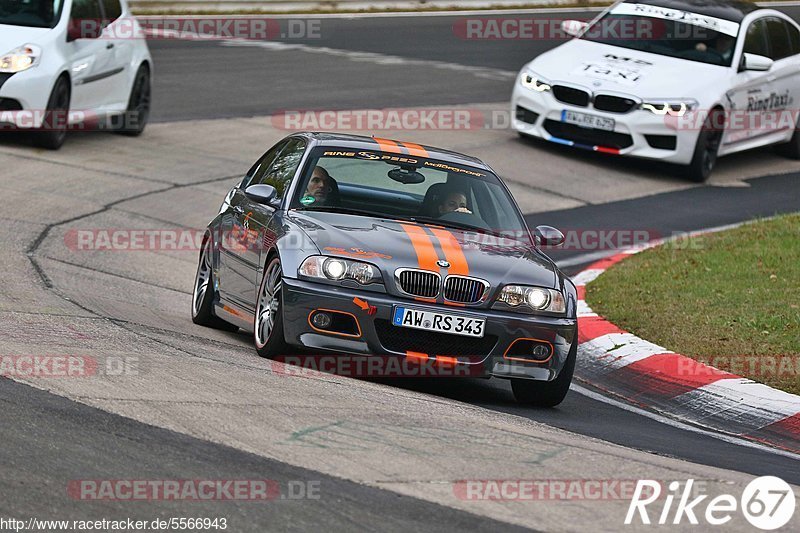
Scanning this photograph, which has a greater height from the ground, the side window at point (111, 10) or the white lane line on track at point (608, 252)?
the side window at point (111, 10)

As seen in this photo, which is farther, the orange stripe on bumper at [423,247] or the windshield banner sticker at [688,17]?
the windshield banner sticker at [688,17]

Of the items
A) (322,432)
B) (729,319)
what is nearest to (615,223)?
(729,319)

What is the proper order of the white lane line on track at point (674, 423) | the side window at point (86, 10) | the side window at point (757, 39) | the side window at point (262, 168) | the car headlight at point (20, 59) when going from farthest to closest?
1. the side window at point (757, 39)
2. the side window at point (86, 10)
3. the car headlight at point (20, 59)
4. the side window at point (262, 168)
5. the white lane line on track at point (674, 423)

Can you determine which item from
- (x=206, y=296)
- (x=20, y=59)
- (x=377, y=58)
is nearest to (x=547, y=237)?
(x=206, y=296)

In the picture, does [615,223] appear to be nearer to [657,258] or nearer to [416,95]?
[657,258]

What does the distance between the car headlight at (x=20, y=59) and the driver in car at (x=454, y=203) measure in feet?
22.8

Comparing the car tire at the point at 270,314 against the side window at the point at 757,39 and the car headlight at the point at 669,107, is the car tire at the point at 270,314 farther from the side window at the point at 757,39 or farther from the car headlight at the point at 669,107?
the side window at the point at 757,39

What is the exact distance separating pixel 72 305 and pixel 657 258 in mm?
5699

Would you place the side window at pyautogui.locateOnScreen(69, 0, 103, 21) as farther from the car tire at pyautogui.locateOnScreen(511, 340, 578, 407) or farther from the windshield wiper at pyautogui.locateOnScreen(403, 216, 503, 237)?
the car tire at pyautogui.locateOnScreen(511, 340, 578, 407)

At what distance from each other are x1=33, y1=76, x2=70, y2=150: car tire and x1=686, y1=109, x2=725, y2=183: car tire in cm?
700

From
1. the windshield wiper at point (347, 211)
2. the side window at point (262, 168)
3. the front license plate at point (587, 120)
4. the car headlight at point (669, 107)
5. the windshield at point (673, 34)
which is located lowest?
the front license plate at point (587, 120)

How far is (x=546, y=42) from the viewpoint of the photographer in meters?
27.8

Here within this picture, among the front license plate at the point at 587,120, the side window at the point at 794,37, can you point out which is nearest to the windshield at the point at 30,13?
the front license plate at the point at 587,120

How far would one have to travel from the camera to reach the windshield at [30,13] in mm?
15383
